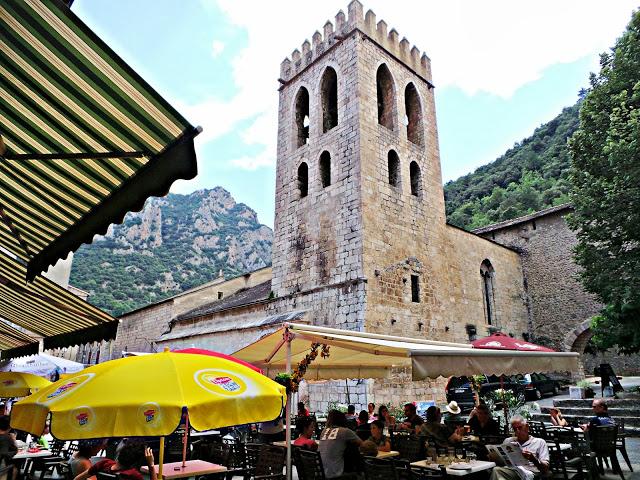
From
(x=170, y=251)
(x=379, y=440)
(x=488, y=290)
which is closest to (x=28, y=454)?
(x=379, y=440)

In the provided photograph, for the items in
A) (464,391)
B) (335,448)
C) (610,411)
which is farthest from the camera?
(464,391)

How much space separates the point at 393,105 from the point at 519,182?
40.5m

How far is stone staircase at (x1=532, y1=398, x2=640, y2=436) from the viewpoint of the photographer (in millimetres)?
10469

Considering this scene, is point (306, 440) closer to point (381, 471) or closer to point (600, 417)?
point (381, 471)

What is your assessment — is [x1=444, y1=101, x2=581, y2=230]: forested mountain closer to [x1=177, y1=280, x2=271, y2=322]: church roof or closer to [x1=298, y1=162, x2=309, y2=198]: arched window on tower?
[x1=298, y1=162, x2=309, y2=198]: arched window on tower

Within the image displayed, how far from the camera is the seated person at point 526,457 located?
Answer: 4.88m

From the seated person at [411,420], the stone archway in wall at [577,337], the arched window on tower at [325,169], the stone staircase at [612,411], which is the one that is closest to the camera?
the seated person at [411,420]

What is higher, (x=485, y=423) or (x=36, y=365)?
(x=36, y=365)

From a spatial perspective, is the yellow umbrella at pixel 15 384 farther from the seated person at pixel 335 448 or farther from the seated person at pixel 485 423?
the seated person at pixel 485 423

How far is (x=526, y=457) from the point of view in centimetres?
528

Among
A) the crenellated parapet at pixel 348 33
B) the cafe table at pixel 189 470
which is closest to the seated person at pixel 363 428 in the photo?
the cafe table at pixel 189 470

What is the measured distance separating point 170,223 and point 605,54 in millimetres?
82358

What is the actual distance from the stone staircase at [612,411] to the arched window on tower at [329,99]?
11.9m

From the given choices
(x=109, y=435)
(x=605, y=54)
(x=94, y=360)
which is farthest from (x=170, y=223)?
(x=109, y=435)
